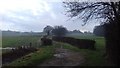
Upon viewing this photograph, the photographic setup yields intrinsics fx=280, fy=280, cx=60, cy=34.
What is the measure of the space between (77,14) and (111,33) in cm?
333

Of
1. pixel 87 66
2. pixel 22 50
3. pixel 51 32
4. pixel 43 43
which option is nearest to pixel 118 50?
pixel 87 66

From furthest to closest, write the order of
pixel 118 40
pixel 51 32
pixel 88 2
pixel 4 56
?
1. pixel 51 32
2. pixel 4 56
3. pixel 88 2
4. pixel 118 40

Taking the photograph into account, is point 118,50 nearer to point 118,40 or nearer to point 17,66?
point 118,40

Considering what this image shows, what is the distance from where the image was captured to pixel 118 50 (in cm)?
1692

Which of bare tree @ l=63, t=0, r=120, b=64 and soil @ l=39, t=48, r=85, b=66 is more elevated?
bare tree @ l=63, t=0, r=120, b=64

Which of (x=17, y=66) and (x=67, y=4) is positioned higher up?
(x=67, y=4)

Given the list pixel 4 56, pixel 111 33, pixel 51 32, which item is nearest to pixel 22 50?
pixel 4 56

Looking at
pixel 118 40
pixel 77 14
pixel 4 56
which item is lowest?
pixel 4 56

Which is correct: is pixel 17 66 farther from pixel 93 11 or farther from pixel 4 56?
pixel 4 56

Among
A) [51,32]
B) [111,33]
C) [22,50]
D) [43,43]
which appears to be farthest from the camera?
[51,32]

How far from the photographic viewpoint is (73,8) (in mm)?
20125

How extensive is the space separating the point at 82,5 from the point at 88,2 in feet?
1.60

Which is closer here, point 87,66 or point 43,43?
point 87,66

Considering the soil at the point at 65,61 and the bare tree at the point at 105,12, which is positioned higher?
the bare tree at the point at 105,12
